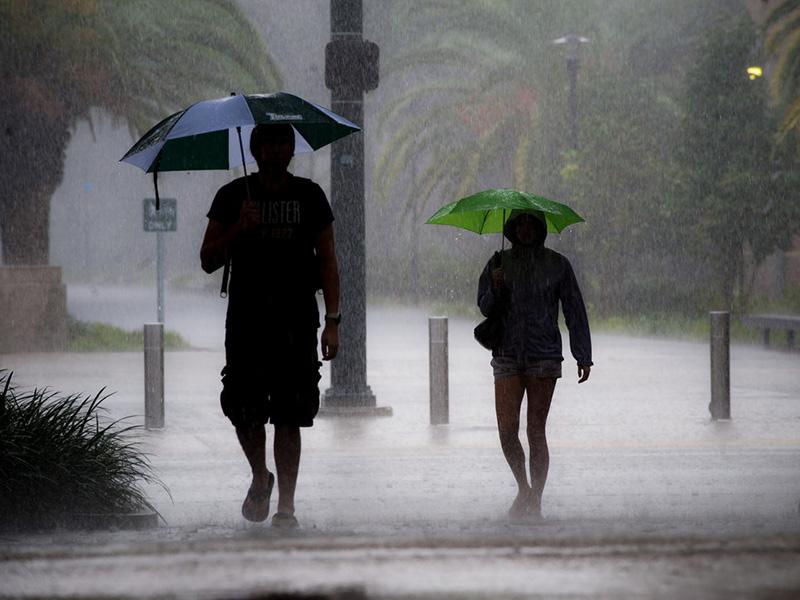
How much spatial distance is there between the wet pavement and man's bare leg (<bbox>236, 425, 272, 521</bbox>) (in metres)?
0.10

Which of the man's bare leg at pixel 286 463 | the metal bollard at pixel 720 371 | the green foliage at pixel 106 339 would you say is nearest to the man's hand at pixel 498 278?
the man's bare leg at pixel 286 463

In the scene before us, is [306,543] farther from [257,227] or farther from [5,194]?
[5,194]

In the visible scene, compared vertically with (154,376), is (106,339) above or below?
below

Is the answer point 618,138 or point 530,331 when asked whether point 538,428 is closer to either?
point 530,331

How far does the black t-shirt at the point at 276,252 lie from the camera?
710 centimetres

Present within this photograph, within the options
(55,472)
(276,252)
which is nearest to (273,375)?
(276,252)

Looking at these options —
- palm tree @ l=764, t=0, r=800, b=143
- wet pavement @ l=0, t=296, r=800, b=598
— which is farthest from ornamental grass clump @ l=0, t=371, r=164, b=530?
palm tree @ l=764, t=0, r=800, b=143

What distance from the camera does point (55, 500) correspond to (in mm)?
7434

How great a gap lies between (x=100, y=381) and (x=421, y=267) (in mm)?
29211

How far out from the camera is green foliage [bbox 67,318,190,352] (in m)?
25.1

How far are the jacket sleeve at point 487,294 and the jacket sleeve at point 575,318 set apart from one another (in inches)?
14.1

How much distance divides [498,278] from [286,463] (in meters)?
1.50

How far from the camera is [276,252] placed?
23.3 feet

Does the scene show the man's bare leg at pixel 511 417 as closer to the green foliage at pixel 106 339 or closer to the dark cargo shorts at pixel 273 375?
the dark cargo shorts at pixel 273 375
